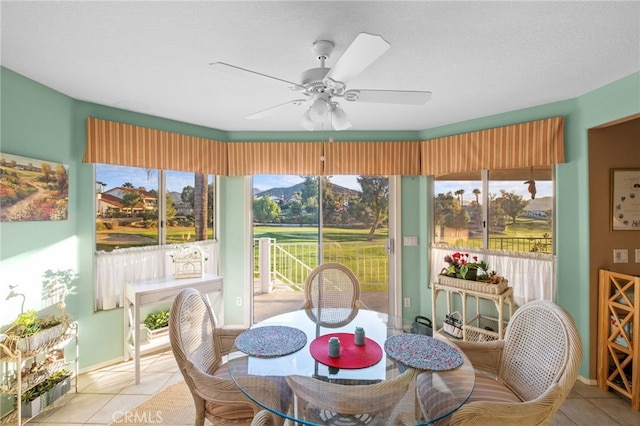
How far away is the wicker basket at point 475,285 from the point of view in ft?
8.92

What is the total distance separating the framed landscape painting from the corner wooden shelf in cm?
463

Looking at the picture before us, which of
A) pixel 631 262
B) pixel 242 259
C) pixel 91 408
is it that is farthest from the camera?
pixel 242 259

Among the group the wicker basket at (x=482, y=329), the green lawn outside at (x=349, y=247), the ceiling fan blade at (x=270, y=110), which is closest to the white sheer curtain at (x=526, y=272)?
the wicker basket at (x=482, y=329)

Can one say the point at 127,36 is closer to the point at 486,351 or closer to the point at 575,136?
the point at 486,351

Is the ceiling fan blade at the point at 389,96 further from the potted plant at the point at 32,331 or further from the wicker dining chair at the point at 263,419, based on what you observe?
the potted plant at the point at 32,331

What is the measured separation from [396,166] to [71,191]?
10.9 feet

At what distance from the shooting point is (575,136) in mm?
2666

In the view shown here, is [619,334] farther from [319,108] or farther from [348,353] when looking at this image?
[319,108]

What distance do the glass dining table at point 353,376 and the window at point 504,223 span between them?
174 cm

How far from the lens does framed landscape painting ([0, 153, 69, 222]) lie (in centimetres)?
212

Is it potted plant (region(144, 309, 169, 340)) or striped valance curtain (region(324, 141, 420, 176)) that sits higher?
striped valance curtain (region(324, 141, 420, 176))

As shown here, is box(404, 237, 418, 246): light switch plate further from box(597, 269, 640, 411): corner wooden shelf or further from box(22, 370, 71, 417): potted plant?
box(22, 370, 71, 417): potted plant

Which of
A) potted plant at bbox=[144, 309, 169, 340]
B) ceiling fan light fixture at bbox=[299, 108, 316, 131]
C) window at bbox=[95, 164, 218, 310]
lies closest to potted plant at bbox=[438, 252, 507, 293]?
ceiling fan light fixture at bbox=[299, 108, 316, 131]

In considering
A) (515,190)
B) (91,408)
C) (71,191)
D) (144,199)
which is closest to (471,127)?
(515,190)
